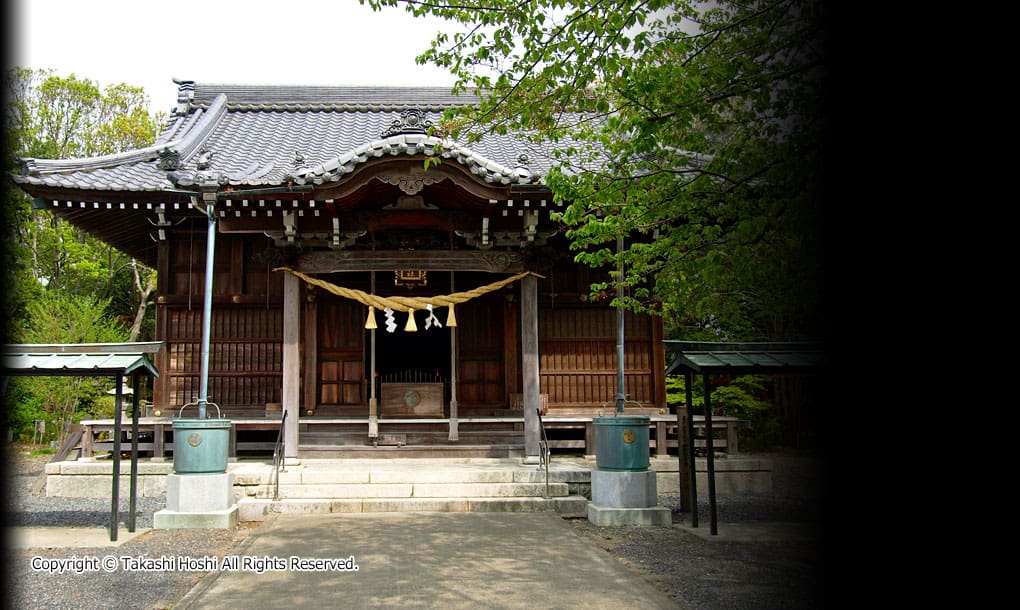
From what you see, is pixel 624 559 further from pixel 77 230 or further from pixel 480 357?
pixel 77 230

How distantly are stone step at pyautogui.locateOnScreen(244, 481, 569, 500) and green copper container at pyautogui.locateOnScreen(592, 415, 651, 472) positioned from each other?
1171 millimetres

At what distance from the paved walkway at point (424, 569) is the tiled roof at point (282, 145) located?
3512 millimetres

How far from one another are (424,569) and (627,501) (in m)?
2.78

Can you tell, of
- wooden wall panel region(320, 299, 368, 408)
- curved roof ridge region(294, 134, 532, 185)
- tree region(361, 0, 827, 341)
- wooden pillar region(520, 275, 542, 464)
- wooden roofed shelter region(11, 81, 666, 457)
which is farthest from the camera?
wooden wall panel region(320, 299, 368, 408)

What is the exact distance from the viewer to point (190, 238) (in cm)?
1069

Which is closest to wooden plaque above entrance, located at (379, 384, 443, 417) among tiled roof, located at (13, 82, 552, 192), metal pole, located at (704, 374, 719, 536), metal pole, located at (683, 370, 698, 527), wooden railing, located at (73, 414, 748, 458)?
wooden railing, located at (73, 414, 748, 458)

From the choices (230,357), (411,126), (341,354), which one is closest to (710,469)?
(411,126)

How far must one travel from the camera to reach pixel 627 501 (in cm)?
740

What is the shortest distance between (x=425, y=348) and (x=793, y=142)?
1087 centimetres

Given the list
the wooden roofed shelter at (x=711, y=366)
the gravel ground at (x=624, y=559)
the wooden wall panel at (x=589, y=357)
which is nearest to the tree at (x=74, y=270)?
the gravel ground at (x=624, y=559)

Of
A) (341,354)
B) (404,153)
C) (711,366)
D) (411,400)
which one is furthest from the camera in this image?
(341,354)

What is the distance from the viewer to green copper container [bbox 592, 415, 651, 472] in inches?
290

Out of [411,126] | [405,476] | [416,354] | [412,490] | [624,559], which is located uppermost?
[411,126]

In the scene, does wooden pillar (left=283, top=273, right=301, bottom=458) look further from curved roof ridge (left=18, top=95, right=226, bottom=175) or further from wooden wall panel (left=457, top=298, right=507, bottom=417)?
wooden wall panel (left=457, top=298, right=507, bottom=417)
